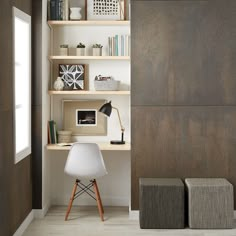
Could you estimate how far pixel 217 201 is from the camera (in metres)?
5.05

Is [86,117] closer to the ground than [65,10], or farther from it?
closer to the ground

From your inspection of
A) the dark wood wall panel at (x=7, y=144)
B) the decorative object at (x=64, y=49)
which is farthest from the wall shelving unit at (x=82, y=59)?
the dark wood wall panel at (x=7, y=144)

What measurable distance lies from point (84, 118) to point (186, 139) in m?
1.23

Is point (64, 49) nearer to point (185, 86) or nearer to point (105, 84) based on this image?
point (105, 84)

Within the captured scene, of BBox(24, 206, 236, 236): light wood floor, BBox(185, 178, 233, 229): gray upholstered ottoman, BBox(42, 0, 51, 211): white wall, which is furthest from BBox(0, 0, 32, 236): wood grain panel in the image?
BBox(185, 178, 233, 229): gray upholstered ottoman

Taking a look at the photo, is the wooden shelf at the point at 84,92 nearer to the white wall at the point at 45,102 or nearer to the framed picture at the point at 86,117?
the white wall at the point at 45,102

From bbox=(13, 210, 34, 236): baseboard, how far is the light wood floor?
3cm

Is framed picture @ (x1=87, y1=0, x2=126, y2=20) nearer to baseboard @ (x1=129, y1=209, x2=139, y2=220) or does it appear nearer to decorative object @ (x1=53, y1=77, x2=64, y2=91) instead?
decorative object @ (x1=53, y1=77, x2=64, y2=91)

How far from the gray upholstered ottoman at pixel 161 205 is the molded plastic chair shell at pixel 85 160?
50 cm

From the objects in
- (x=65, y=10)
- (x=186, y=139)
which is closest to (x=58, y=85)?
(x=65, y=10)

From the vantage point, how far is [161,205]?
5059 mm

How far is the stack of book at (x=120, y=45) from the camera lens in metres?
5.71

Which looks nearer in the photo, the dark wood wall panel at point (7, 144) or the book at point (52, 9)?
the dark wood wall panel at point (7, 144)

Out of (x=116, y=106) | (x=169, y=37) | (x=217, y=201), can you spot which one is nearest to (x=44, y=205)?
(x=116, y=106)
